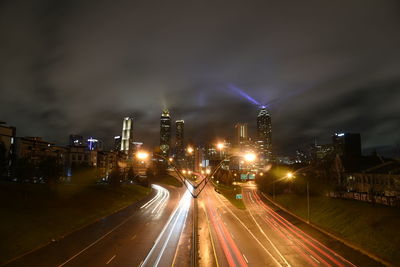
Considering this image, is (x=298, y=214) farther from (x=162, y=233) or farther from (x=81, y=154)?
(x=81, y=154)

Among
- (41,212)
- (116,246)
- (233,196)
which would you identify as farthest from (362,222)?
(233,196)

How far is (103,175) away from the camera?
125 meters

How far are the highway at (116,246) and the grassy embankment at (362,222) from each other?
2271 centimetres

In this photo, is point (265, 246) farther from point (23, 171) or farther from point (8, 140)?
point (8, 140)

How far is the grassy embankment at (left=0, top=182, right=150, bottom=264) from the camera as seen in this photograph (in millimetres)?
29328

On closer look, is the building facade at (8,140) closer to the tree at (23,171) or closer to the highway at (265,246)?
the tree at (23,171)

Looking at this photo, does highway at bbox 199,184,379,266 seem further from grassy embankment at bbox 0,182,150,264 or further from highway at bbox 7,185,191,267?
grassy embankment at bbox 0,182,150,264

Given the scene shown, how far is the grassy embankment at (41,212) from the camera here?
29328 millimetres

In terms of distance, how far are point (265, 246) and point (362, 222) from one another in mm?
15278

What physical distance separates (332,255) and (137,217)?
35.2m

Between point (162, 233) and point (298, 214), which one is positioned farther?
point (298, 214)

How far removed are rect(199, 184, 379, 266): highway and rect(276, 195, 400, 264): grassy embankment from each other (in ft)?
7.71

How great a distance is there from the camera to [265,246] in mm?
31672

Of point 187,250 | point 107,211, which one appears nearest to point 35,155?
point 107,211
